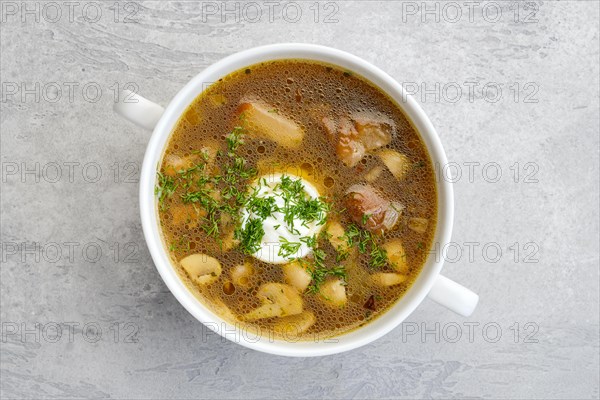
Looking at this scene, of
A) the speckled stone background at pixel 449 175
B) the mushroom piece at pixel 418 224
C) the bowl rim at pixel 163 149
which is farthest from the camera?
the speckled stone background at pixel 449 175

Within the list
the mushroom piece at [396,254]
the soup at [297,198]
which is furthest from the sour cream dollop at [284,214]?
the mushroom piece at [396,254]

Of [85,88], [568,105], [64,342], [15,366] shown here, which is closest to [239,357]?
[64,342]

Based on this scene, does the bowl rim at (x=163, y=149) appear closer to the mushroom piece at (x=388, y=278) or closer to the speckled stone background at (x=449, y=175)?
the mushroom piece at (x=388, y=278)

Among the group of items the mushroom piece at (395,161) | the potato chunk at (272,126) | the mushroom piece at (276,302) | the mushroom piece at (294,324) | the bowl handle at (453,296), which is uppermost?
the potato chunk at (272,126)

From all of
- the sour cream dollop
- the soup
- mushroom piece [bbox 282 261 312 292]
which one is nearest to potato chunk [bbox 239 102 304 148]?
the soup

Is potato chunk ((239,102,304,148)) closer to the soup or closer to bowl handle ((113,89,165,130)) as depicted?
the soup

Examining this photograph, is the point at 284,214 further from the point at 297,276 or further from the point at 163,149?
the point at 163,149
